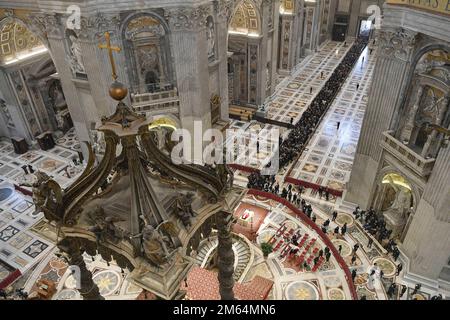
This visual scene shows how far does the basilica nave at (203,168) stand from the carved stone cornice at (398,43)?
0.23ft

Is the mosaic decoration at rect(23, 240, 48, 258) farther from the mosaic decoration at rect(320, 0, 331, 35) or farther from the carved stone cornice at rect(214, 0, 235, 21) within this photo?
the mosaic decoration at rect(320, 0, 331, 35)

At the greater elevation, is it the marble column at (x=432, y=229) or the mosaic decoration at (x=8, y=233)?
the marble column at (x=432, y=229)

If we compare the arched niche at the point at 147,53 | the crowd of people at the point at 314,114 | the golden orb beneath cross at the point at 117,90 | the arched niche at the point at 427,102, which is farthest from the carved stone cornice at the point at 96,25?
the arched niche at the point at 427,102

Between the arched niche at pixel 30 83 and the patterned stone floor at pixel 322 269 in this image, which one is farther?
the arched niche at pixel 30 83

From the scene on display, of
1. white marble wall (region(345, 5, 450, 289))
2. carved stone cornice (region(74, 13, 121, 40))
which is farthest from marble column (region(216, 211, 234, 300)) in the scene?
carved stone cornice (region(74, 13, 121, 40))

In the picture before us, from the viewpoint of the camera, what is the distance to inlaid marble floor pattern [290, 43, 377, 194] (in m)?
20.7

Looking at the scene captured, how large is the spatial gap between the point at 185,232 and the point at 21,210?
15434 millimetres

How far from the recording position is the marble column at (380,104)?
43.5 feet

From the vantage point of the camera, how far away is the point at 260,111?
2664cm

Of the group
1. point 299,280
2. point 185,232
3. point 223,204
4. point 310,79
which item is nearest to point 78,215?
point 185,232

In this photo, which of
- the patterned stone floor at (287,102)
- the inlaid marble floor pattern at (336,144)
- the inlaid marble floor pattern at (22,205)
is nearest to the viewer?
the inlaid marble floor pattern at (22,205)

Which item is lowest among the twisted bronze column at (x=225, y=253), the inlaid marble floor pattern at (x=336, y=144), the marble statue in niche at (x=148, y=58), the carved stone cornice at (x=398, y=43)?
the inlaid marble floor pattern at (x=336, y=144)

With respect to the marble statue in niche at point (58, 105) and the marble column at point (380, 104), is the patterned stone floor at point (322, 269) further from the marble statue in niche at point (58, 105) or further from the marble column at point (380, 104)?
the marble statue in niche at point (58, 105)
